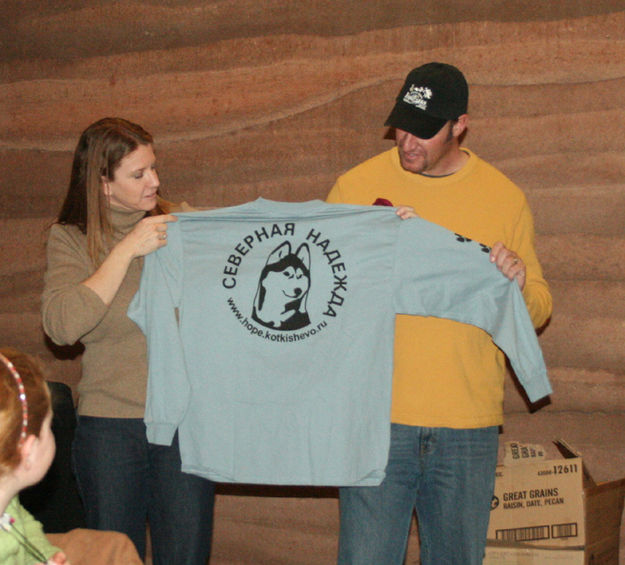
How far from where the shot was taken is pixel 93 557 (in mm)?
1659

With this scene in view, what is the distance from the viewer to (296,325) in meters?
2.25

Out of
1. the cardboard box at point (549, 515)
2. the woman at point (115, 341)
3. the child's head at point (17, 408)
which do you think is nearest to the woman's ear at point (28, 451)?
the child's head at point (17, 408)

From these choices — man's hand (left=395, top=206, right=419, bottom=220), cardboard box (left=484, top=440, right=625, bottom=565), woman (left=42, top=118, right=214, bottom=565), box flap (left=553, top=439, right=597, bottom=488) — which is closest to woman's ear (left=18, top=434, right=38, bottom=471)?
woman (left=42, top=118, right=214, bottom=565)

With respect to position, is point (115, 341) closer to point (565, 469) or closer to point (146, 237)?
point (146, 237)

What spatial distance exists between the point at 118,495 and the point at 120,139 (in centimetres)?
96

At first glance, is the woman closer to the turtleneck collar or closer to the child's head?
the turtleneck collar

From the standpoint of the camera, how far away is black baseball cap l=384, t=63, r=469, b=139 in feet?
7.17

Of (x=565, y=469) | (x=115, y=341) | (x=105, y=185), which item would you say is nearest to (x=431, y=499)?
(x=565, y=469)

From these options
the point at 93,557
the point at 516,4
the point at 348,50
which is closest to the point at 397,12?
the point at 348,50

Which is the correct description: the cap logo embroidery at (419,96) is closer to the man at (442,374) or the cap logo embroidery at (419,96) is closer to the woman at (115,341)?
the man at (442,374)

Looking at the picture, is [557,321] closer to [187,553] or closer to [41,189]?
[187,553]

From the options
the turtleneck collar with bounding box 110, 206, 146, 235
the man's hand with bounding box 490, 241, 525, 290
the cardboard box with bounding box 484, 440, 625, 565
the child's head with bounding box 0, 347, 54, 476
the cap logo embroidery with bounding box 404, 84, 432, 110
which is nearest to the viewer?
the child's head with bounding box 0, 347, 54, 476

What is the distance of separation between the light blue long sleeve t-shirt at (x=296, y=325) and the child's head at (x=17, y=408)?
2.09ft

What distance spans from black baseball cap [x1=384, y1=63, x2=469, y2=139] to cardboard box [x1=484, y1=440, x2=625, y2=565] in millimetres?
1181
